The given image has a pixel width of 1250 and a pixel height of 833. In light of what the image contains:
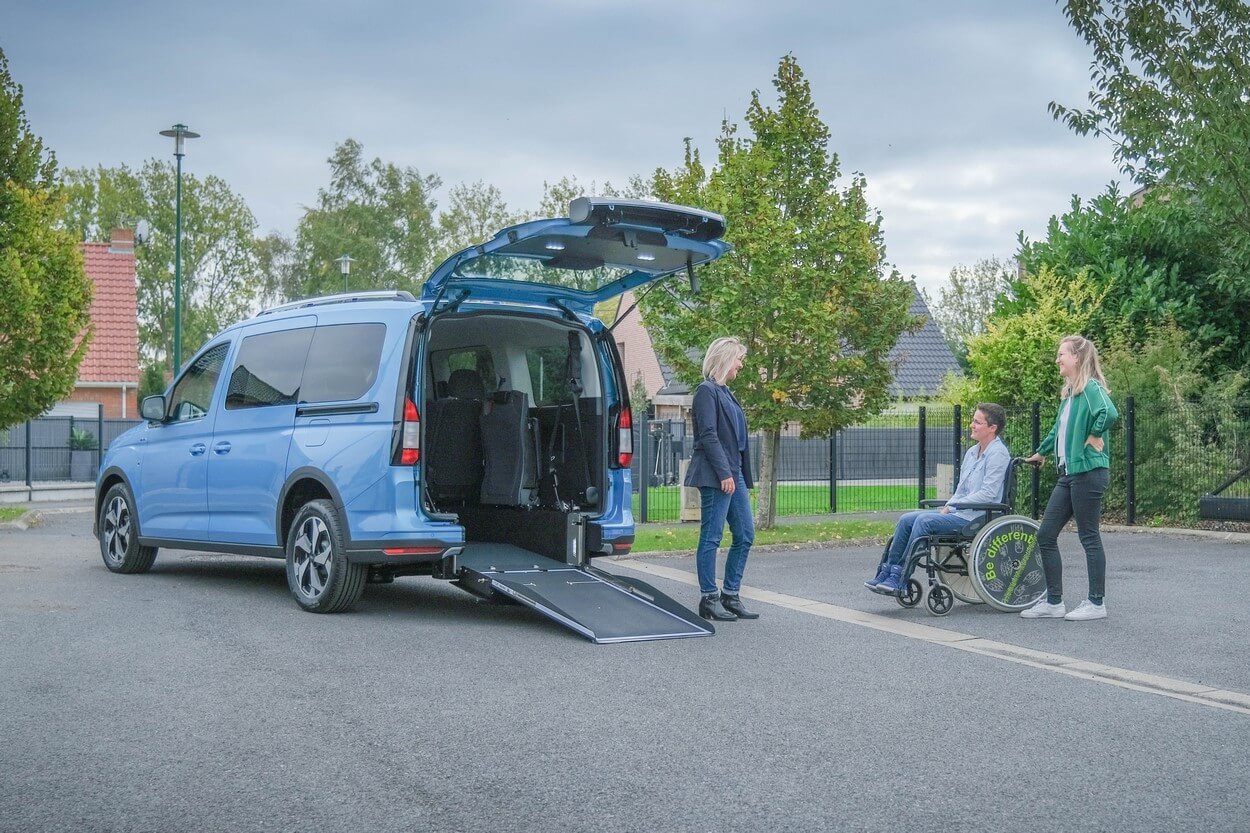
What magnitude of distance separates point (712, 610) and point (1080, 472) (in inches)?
107

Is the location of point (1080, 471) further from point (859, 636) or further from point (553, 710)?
point (553, 710)

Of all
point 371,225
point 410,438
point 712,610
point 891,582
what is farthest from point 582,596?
point 371,225

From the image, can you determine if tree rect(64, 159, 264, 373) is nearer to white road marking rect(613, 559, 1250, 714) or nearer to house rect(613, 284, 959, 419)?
house rect(613, 284, 959, 419)

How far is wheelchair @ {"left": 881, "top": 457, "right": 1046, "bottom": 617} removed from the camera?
945 centimetres

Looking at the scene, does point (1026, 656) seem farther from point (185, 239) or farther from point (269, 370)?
point (185, 239)

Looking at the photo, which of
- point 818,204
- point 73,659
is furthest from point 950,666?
point 818,204

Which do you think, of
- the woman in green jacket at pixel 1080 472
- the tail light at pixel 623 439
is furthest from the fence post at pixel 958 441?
the tail light at pixel 623 439

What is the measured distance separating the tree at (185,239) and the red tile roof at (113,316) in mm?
19343

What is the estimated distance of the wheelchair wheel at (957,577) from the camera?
9742 mm

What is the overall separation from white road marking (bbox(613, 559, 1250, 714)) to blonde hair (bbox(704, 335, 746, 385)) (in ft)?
6.25

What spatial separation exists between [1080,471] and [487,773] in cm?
565

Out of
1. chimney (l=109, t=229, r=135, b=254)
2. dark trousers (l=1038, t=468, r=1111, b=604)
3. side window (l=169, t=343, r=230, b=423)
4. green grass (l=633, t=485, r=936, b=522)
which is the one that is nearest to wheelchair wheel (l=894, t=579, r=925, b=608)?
dark trousers (l=1038, t=468, r=1111, b=604)

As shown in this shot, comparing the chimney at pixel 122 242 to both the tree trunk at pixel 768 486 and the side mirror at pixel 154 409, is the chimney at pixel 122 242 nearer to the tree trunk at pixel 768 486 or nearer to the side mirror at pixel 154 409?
the tree trunk at pixel 768 486

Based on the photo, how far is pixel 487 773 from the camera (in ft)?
16.6
